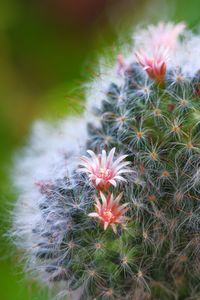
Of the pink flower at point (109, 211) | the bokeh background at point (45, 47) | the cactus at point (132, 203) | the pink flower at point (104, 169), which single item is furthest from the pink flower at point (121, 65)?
the bokeh background at point (45, 47)

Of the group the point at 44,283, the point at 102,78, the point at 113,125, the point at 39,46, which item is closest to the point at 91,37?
the point at 39,46

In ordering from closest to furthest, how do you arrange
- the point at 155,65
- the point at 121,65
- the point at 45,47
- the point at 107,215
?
the point at 107,215 < the point at 155,65 < the point at 121,65 < the point at 45,47

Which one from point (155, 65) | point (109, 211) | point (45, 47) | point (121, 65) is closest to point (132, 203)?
point (109, 211)

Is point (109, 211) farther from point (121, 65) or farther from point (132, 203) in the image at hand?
point (121, 65)

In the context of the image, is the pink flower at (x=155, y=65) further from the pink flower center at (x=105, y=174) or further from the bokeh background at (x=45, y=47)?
the bokeh background at (x=45, y=47)

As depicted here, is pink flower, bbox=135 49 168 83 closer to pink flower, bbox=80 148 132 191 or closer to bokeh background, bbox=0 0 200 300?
pink flower, bbox=80 148 132 191
